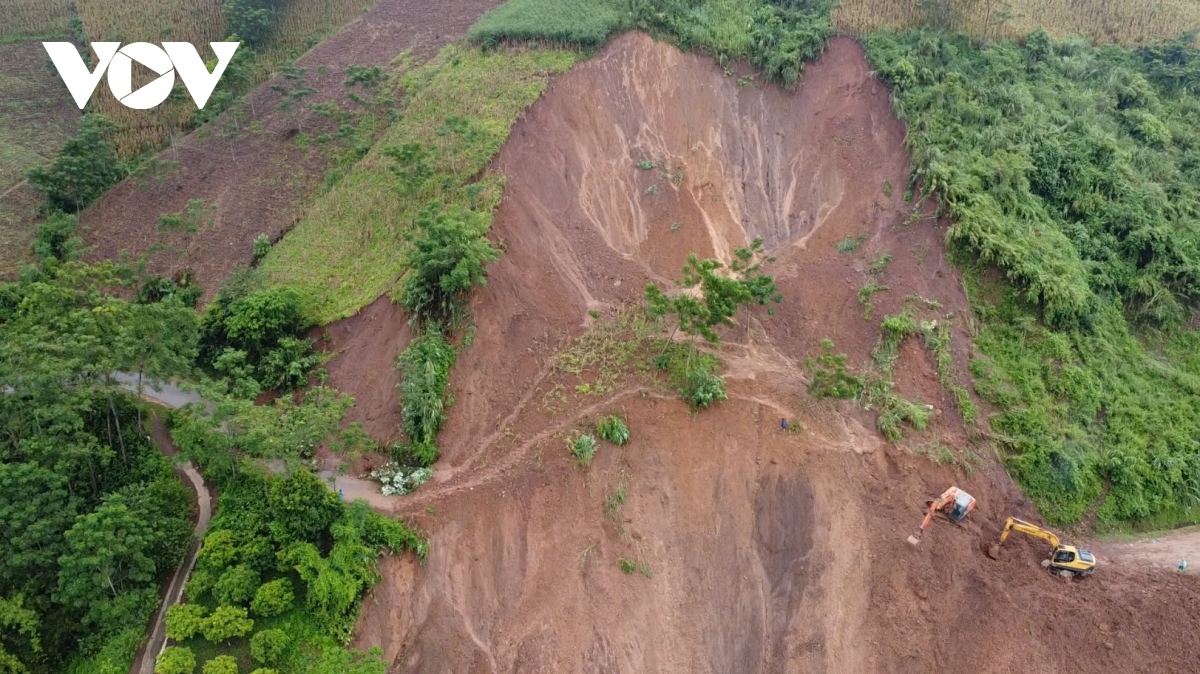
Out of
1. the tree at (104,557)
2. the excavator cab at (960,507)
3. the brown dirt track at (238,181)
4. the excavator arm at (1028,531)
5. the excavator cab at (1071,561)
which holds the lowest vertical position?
the excavator cab at (1071,561)

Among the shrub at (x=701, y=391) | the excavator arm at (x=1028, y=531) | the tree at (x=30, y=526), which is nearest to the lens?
the tree at (x=30, y=526)

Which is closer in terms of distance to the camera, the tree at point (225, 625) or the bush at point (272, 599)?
the tree at point (225, 625)

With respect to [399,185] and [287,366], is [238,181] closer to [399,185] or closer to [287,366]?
[399,185]

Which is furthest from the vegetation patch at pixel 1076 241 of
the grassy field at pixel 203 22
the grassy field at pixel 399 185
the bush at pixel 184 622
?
the grassy field at pixel 203 22

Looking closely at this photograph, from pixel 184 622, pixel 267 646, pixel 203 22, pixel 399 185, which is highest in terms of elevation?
pixel 203 22

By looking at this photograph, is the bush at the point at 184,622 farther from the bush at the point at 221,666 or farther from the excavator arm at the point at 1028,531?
the excavator arm at the point at 1028,531

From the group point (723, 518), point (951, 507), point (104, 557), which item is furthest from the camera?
point (723, 518)

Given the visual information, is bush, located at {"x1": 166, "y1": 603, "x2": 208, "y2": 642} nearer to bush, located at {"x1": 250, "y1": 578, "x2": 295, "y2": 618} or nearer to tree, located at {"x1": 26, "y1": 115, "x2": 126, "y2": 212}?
bush, located at {"x1": 250, "y1": 578, "x2": 295, "y2": 618}

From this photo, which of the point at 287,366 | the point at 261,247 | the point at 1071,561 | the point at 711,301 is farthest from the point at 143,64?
the point at 1071,561
